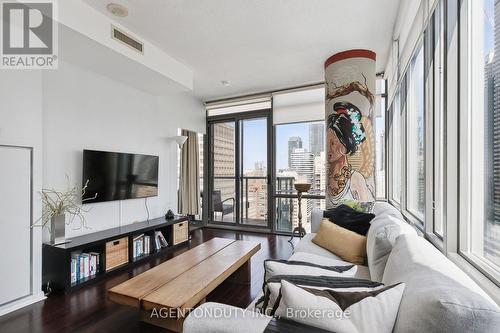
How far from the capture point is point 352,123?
3164mm

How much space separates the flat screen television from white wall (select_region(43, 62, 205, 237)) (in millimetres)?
134

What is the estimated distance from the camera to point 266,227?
493 cm

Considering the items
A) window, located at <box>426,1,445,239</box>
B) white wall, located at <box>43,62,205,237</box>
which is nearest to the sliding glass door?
Result: white wall, located at <box>43,62,205,237</box>

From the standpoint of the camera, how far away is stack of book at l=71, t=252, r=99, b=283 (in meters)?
2.55

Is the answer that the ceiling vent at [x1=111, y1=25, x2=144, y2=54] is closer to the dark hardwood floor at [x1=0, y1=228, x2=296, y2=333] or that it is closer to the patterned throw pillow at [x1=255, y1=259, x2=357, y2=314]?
the dark hardwood floor at [x1=0, y1=228, x2=296, y2=333]

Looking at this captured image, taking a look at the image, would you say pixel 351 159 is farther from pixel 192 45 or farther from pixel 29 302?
pixel 29 302

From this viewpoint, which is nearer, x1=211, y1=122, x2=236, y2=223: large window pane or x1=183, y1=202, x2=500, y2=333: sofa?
x1=183, y1=202, x2=500, y2=333: sofa

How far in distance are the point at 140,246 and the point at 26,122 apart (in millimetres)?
1893

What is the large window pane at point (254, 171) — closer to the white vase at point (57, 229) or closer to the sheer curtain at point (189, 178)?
the sheer curtain at point (189, 178)

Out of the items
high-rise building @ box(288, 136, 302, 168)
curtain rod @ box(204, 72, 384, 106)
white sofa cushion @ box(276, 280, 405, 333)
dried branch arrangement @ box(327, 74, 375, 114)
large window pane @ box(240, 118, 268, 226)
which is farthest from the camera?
large window pane @ box(240, 118, 268, 226)

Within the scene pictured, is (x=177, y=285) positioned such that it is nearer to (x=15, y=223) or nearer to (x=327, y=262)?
(x=327, y=262)

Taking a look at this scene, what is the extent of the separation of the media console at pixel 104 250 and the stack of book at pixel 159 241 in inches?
1.2

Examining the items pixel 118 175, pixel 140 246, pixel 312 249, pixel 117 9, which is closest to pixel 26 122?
pixel 118 175

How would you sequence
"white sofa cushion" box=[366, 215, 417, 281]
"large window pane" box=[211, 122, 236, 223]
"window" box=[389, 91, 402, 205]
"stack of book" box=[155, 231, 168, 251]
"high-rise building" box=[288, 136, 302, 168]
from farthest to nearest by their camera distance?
"large window pane" box=[211, 122, 236, 223], "high-rise building" box=[288, 136, 302, 168], "window" box=[389, 91, 402, 205], "stack of book" box=[155, 231, 168, 251], "white sofa cushion" box=[366, 215, 417, 281]
